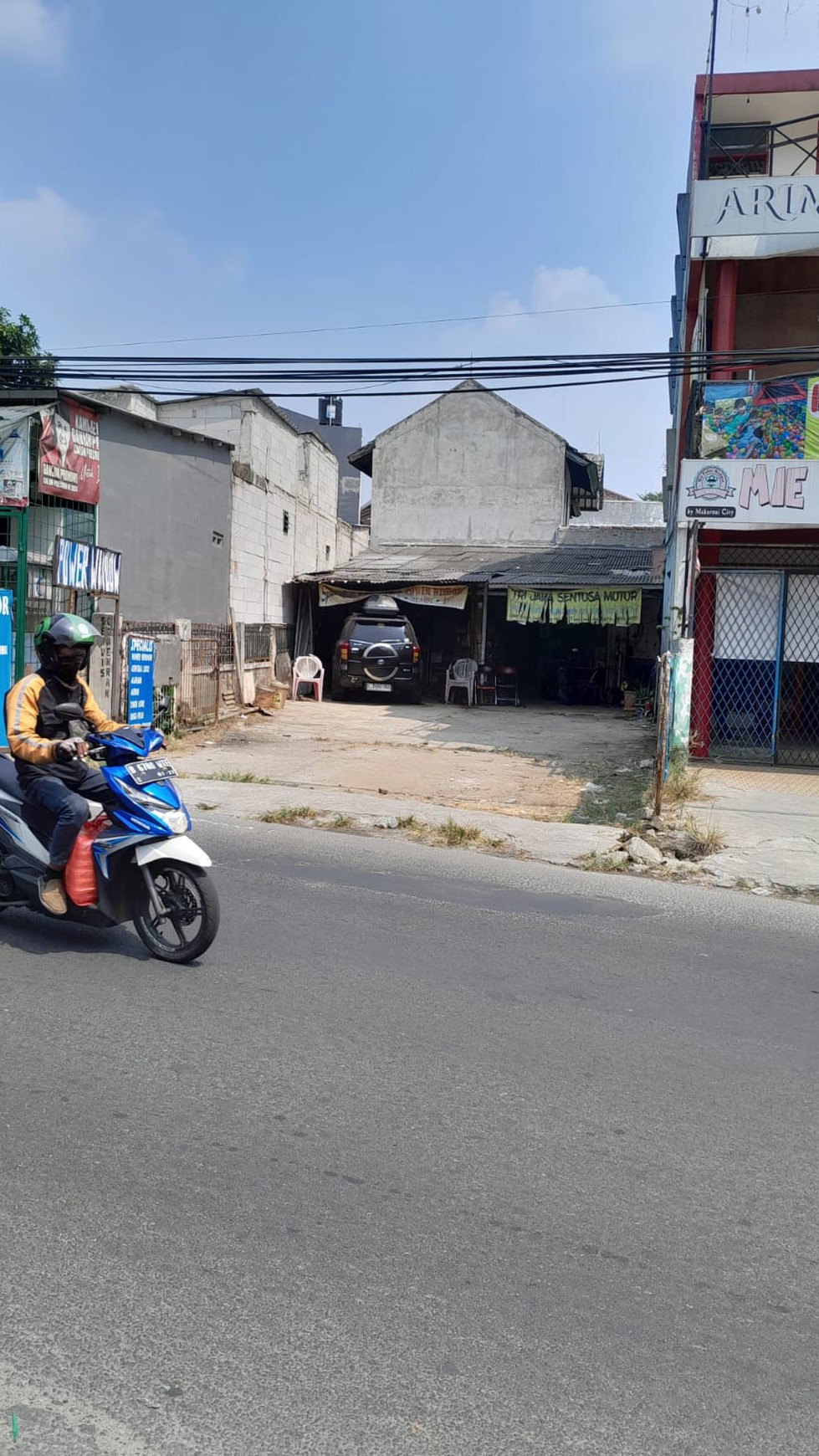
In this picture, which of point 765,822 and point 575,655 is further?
point 575,655

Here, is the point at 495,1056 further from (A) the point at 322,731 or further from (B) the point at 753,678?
(A) the point at 322,731

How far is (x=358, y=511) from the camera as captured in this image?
43.3 m

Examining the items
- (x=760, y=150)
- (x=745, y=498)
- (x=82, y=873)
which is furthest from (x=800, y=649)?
(x=82, y=873)

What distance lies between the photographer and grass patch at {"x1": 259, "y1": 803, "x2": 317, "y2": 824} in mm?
9320

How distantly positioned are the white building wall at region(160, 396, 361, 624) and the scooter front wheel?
15.7 meters

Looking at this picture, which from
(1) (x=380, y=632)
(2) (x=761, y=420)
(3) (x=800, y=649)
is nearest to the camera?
(2) (x=761, y=420)

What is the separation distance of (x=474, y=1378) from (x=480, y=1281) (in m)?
0.36

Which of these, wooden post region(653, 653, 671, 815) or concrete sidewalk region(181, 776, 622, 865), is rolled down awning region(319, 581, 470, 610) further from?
wooden post region(653, 653, 671, 815)

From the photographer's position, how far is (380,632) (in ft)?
75.0

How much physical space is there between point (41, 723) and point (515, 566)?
2133cm

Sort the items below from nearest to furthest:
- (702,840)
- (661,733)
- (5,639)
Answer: (702,840) → (661,733) → (5,639)

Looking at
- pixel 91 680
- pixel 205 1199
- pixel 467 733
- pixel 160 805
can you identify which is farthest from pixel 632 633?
pixel 205 1199

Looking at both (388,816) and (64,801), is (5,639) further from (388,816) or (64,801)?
(64,801)

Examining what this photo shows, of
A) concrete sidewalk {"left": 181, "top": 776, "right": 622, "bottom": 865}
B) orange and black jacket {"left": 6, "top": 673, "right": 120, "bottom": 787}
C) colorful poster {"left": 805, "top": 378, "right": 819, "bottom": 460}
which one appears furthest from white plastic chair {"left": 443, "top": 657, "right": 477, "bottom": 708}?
orange and black jacket {"left": 6, "top": 673, "right": 120, "bottom": 787}
